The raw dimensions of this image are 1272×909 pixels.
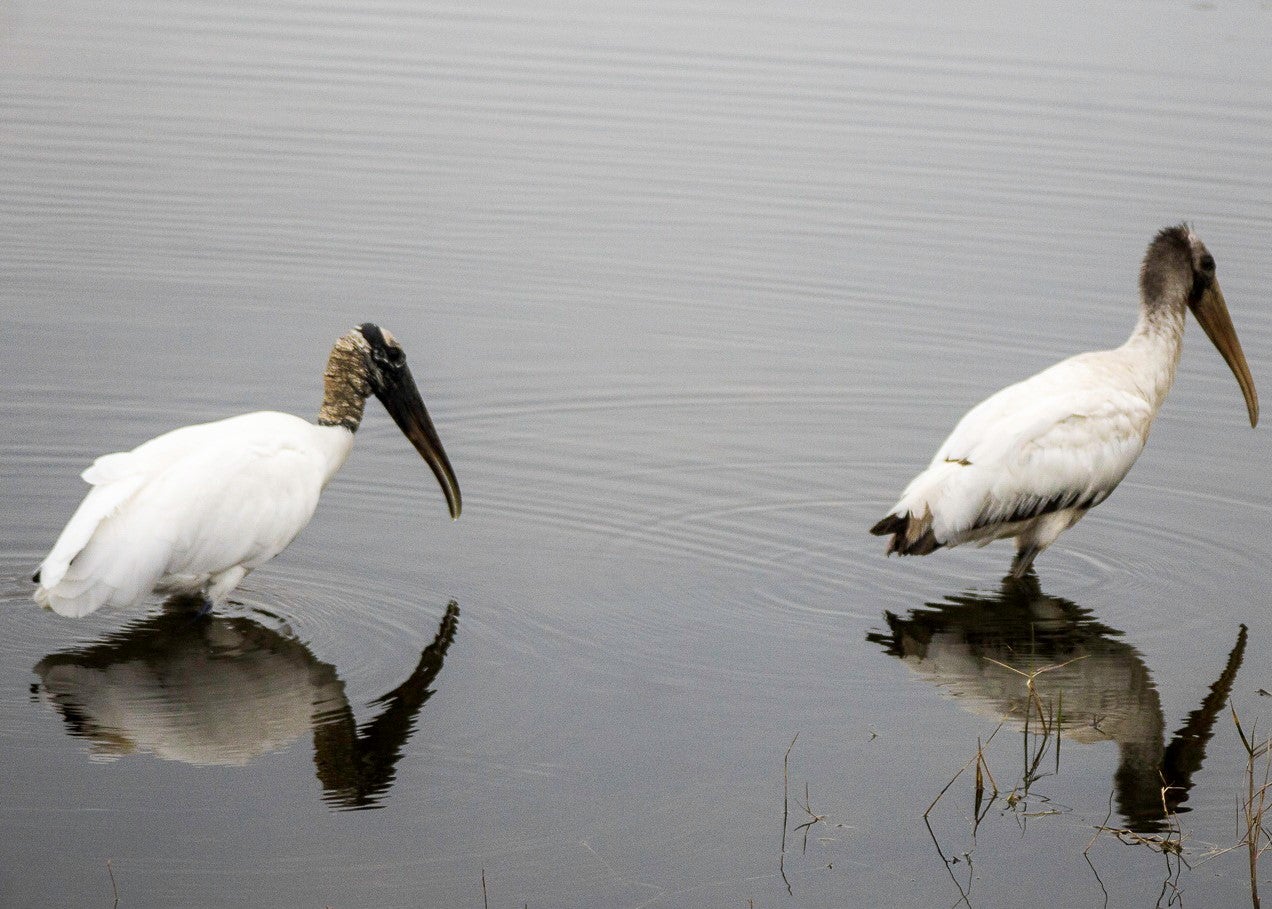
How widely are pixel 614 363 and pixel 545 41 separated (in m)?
9.70

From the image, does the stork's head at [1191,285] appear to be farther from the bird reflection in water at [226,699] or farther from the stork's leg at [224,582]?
the stork's leg at [224,582]

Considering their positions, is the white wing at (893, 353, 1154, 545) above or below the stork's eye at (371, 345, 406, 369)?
below

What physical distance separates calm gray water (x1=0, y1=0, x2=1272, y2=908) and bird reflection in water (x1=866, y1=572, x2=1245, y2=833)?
0.02m

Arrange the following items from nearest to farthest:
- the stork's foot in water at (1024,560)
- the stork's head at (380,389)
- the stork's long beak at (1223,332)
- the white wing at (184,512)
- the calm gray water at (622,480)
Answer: the calm gray water at (622,480), the white wing at (184,512), the stork's head at (380,389), the stork's foot in water at (1024,560), the stork's long beak at (1223,332)

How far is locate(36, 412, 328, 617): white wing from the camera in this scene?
21.4ft

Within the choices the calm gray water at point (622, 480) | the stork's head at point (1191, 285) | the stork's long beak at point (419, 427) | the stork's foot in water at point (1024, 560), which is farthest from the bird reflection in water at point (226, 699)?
the stork's head at point (1191, 285)

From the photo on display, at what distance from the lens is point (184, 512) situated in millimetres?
6754

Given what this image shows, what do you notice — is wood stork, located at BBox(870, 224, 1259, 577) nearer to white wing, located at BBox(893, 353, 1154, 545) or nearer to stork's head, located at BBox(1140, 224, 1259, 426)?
white wing, located at BBox(893, 353, 1154, 545)

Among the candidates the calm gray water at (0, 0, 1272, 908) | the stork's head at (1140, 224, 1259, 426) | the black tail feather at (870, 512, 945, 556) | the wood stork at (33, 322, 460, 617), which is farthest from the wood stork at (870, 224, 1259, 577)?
the wood stork at (33, 322, 460, 617)

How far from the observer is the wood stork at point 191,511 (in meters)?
6.52

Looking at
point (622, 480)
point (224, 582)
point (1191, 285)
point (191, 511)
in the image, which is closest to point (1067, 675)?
point (622, 480)

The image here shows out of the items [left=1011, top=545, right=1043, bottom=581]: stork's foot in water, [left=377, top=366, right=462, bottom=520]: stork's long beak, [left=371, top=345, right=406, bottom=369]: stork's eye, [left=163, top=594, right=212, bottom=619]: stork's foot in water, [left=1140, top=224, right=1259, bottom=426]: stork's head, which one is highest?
[left=1140, top=224, right=1259, bottom=426]: stork's head

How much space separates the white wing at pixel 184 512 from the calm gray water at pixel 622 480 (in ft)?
1.00

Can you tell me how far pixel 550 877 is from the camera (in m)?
5.33
